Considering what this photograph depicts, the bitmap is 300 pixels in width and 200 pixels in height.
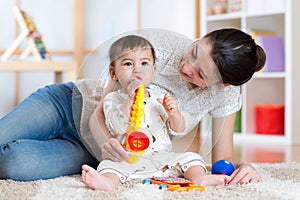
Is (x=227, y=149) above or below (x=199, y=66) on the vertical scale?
below

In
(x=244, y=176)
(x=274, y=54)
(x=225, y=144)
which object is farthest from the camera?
(x=274, y=54)

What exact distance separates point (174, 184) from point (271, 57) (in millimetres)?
2004

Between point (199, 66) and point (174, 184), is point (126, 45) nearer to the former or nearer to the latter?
point (199, 66)

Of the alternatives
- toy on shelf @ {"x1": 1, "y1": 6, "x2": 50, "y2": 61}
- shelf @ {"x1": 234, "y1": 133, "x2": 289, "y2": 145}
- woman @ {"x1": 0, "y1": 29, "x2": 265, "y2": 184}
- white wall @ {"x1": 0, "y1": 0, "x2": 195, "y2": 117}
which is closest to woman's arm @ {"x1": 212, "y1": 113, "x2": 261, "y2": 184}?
woman @ {"x1": 0, "y1": 29, "x2": 265, "y2": 184}

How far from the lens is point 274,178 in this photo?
4.37ft

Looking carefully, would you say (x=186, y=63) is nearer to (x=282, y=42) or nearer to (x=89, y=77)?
(x=89, y=77)

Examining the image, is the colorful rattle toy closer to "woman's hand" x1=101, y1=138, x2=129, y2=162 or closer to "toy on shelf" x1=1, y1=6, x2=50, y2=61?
"woman's hand" x1=101, y1=138, x2=129, y2=162

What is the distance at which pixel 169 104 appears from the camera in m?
1.12

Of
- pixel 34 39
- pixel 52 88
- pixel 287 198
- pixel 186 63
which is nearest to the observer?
pixel 287 198

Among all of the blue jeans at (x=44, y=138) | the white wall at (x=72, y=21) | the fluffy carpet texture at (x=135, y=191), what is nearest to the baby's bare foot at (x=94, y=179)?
the fluffy carpet texture at (x=135, y=191)

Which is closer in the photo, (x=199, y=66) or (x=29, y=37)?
(x=199, y=66)

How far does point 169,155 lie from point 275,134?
6.22 ft

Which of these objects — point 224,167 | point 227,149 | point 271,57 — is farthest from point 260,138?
point 224,167

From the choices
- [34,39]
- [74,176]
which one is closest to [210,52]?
[74,176]
